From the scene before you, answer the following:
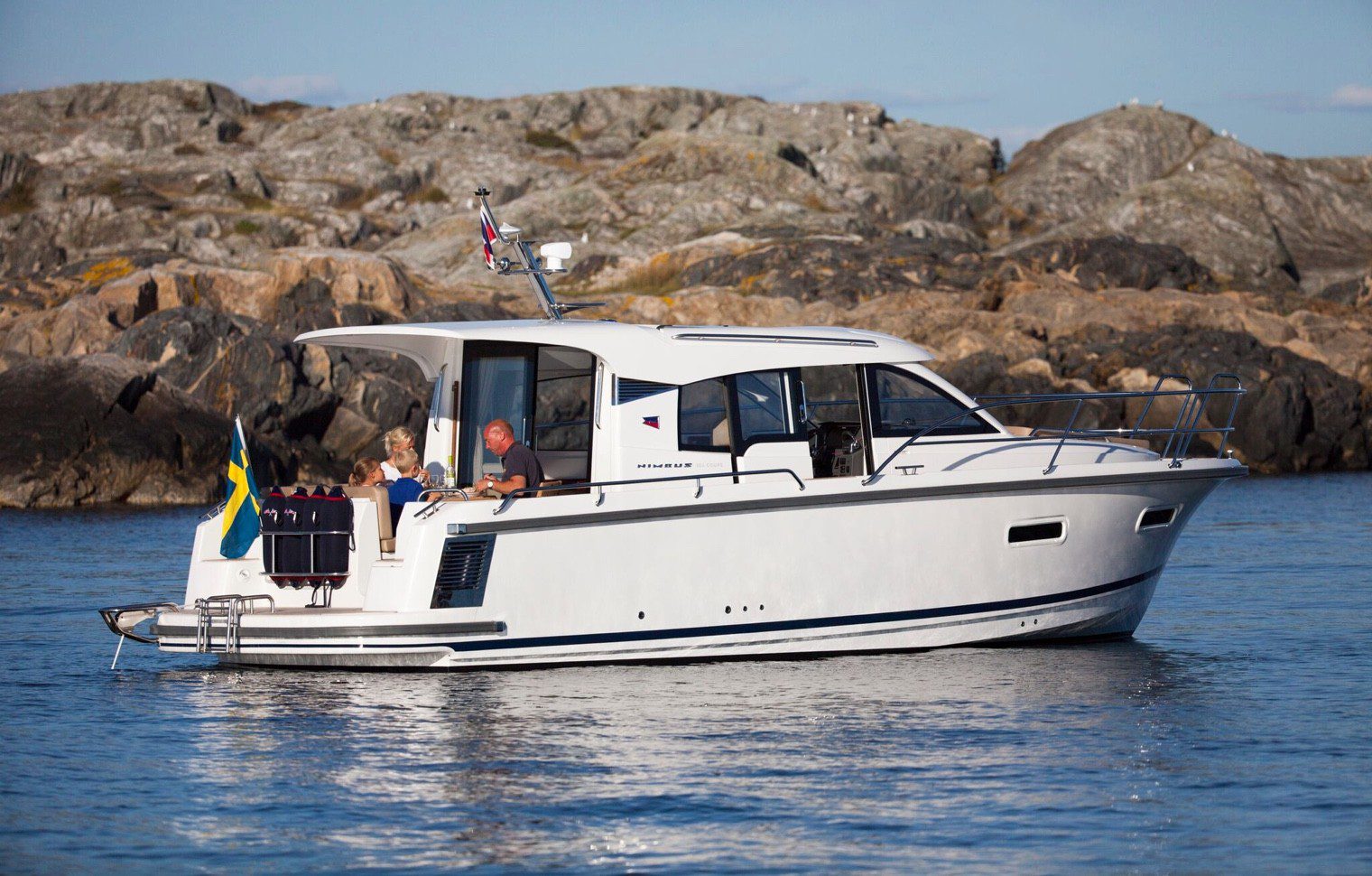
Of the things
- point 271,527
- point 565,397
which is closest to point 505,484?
point 565,397

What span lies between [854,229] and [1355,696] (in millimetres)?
61433

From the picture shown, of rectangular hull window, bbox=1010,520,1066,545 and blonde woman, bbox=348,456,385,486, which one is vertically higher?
blonde woman, bbox=348,456,385,486

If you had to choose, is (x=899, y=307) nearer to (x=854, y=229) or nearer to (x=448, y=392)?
(x=854, y=229)

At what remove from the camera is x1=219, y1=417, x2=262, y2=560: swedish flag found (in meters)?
11.9

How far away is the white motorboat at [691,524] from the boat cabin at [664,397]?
2 centimetres

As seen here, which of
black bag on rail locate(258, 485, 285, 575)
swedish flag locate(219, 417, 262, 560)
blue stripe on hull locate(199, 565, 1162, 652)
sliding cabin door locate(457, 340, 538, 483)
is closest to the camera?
blue stripe on hull locate(199, 565, 1162, 652)

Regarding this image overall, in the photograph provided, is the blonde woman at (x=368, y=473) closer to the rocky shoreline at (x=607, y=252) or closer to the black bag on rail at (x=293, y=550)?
the black bag on rail at (x=293, y=550)

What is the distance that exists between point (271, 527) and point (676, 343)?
11.0 feet

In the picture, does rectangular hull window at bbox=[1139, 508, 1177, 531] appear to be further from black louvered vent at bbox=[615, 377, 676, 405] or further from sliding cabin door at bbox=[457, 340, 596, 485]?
sliding cabin door at bbox=[457, 340, 596, 485]

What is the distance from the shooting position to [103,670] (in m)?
12.7

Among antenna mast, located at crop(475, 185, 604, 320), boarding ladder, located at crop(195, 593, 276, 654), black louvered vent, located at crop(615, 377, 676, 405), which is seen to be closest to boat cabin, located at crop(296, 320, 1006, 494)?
black louvered vent, located at crop(615, 377, 676, 405)

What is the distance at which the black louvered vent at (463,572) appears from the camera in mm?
11141

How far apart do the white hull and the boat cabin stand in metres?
0.51

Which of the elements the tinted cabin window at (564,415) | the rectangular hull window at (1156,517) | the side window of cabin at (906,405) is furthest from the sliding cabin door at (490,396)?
the rectangular hull window at (1156,517)
